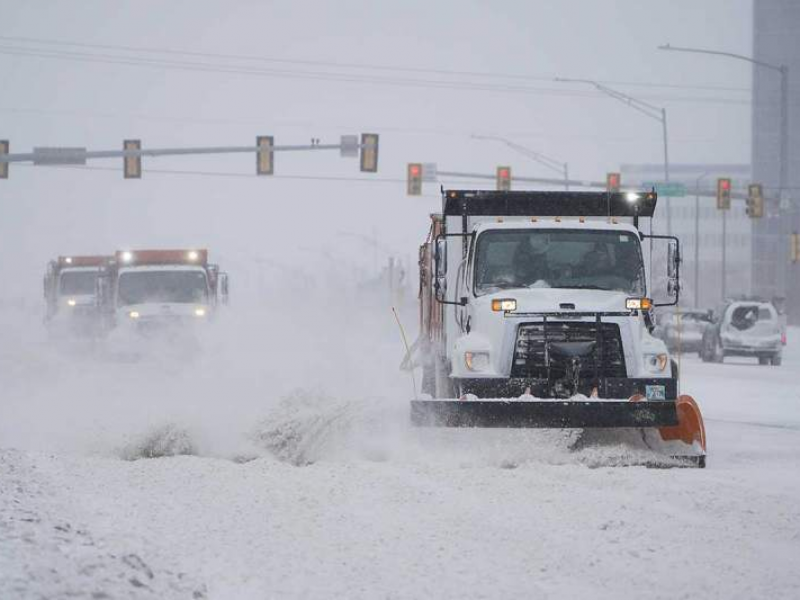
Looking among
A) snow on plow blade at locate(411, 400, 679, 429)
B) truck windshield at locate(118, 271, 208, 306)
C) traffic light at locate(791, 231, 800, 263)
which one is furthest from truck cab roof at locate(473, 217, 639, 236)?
traffic light at locate(791, 231, 800, 263)

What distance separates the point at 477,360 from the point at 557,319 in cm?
89

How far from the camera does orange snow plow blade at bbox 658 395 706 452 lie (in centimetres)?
1270

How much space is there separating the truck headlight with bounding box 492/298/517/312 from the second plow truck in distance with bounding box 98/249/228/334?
1868 centimetres

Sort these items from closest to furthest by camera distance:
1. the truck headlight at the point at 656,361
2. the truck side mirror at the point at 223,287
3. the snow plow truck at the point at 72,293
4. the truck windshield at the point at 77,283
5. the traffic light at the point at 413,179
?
1. the truck headlight at the point at 656,361
2. the truck side mirror at the point at 223,287
3. the snow plow truck at the point at 72,293
4. the truck windshield at the point at 77,283
5. the traffic light at the point at 413,179

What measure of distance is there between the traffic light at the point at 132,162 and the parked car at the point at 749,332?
1684cm

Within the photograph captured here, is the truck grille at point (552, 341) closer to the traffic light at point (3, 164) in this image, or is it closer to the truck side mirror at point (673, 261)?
the truck side mirror at point (673, 261)

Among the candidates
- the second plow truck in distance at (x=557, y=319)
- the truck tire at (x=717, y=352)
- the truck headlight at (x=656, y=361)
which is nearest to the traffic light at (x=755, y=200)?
the truck tire at (x=717, y=352)

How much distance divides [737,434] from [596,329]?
4704mm

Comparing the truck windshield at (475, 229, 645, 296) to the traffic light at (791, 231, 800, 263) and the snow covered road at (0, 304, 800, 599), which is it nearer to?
the snow covered road at (0, 304, 800, 599)

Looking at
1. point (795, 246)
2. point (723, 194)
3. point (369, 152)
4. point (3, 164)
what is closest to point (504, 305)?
point (369, 152)

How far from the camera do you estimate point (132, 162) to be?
1476 inches

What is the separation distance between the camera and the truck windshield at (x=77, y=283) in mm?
39406

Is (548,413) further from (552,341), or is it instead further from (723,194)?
(723,194)

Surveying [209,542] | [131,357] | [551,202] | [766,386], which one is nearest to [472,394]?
[551,202]
